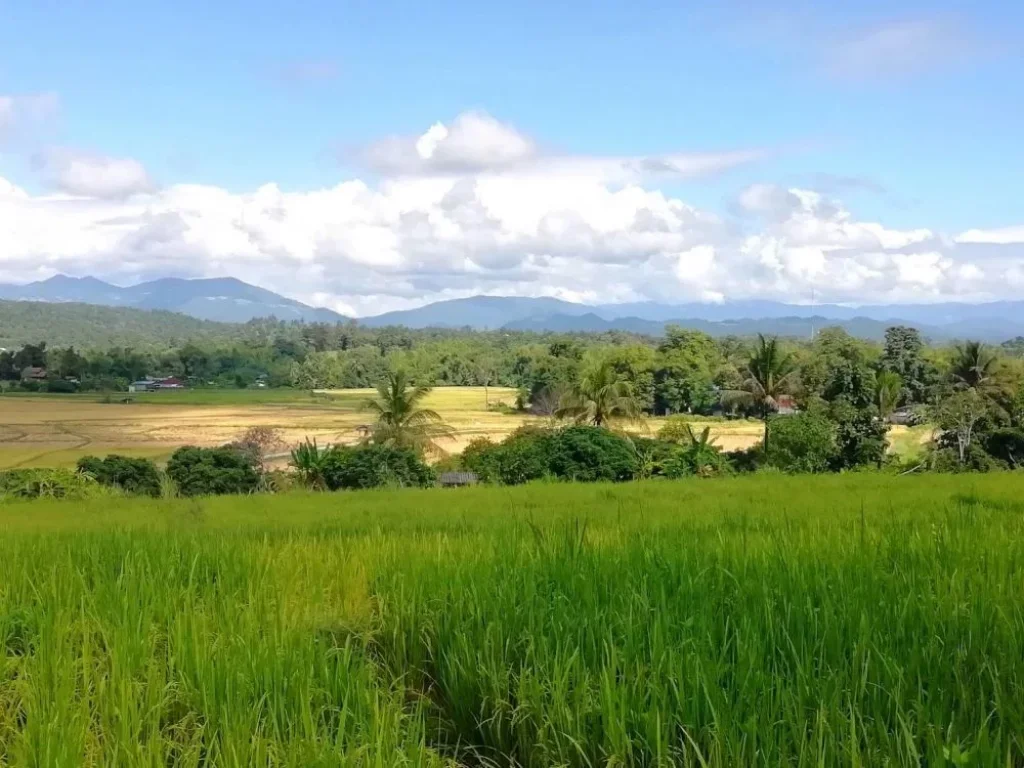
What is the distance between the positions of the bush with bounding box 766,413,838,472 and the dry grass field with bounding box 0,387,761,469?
7033 millimetres

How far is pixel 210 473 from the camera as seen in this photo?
2731 centimetres

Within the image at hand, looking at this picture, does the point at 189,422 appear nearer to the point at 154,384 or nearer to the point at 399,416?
the point at 154,384

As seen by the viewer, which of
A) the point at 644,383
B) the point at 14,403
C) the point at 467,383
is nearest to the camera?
the point at 644,383

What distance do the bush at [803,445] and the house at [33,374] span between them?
218 feet

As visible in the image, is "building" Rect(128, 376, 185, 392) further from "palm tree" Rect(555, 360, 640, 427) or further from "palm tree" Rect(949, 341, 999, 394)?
"palm tree" Rect(949, 341, 999, 394)

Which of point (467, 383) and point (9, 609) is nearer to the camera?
point (9, 609)

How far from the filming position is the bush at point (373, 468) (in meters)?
26.7

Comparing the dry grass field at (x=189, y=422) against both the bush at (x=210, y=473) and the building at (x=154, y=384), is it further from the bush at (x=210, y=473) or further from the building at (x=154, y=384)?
the bush at (x=210, y=473)

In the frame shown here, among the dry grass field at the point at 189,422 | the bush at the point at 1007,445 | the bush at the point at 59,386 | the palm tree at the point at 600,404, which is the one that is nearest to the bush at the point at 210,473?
the palm tree at the point at 600,404

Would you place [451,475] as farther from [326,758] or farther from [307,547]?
[326,758]

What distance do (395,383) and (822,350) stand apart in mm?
33251

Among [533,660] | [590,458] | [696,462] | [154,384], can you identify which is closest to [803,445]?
[696,462]

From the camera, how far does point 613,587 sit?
12.0 feet

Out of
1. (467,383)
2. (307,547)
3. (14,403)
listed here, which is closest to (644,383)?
(467,383)
